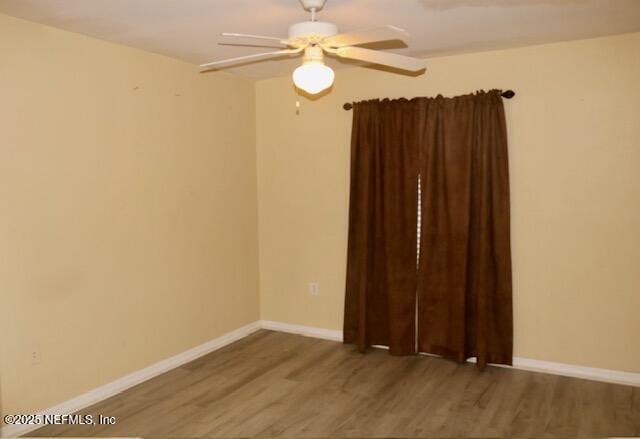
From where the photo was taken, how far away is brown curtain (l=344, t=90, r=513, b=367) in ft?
12.1

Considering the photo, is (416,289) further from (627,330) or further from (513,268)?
(627,330)

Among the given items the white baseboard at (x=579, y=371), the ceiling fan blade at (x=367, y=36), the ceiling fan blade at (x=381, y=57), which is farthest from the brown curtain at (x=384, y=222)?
the ceiling fan blade at (x=367, y=36)

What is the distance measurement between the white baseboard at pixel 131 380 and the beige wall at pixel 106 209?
53 millimetres

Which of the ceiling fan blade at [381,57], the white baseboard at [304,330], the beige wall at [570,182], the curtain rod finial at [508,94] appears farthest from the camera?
the white baseboard at [304,330]

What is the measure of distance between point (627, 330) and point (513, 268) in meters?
0.84

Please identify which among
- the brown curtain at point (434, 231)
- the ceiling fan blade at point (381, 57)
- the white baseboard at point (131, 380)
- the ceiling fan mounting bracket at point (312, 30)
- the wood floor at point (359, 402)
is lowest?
the wood floor at point (359, 402)

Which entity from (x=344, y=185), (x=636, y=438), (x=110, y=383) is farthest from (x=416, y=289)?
(x=110, y=383)

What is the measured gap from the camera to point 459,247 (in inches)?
149

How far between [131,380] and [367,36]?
9.21 feet

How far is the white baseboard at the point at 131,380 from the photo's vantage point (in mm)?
2925

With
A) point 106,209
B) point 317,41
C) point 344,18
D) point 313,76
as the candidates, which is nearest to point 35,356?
point 106,209

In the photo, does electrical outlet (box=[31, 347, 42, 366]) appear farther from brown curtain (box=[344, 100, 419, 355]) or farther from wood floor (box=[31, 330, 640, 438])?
brown curtain (box=[344, 100, 419, 355])

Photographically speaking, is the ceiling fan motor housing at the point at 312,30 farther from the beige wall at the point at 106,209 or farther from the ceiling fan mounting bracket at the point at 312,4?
the beige wall at the point at 106,209

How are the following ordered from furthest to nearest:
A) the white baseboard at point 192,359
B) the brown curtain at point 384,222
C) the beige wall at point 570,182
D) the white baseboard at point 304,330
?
the white baseboard at point 304,330 → the brown curtain at point 384,222 → the beige wall at point 570,182 → the white baseboard at point 192,359
